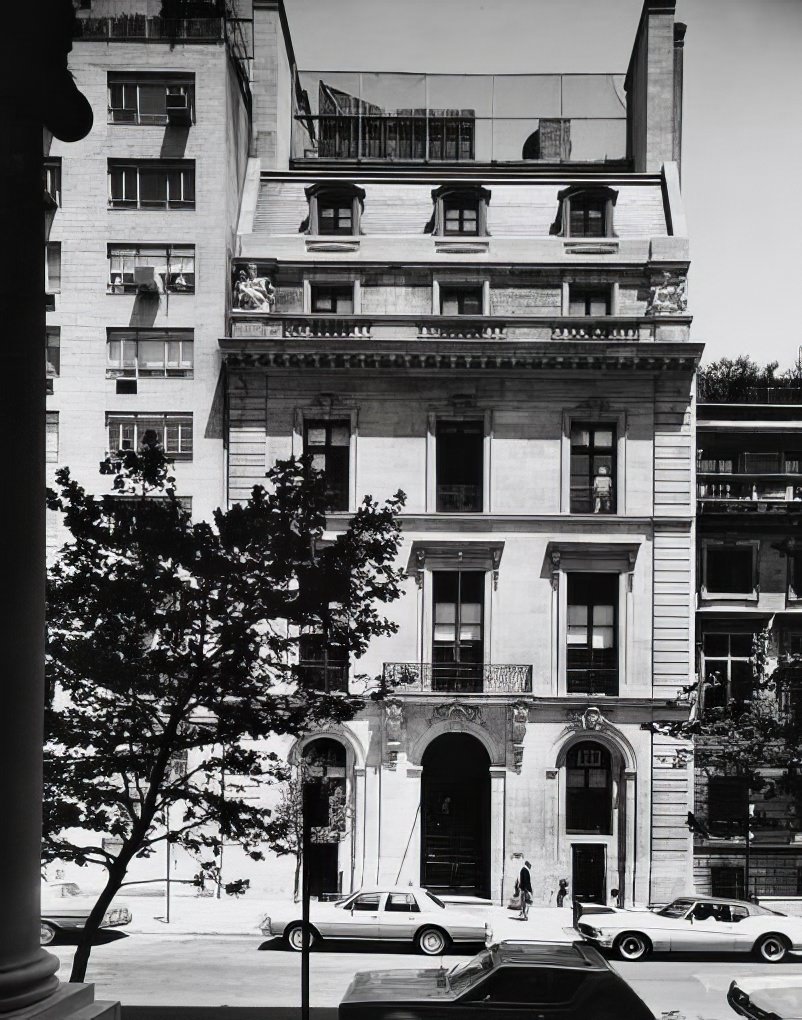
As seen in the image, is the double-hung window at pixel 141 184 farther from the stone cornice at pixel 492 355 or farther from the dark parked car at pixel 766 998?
the dark parked car at pixel 766 998

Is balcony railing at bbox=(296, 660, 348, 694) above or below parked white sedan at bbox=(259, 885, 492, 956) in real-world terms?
above

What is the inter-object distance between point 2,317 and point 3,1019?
3548 millimetres

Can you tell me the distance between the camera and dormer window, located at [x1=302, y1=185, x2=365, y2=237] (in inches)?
535

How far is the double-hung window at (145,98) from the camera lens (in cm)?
1216

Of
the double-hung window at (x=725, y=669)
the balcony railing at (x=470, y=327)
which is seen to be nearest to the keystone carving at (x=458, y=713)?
the double-hung window at (x=725, y=669)

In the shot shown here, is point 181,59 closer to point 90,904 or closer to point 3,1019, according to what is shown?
point 90,904

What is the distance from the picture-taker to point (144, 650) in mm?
9539

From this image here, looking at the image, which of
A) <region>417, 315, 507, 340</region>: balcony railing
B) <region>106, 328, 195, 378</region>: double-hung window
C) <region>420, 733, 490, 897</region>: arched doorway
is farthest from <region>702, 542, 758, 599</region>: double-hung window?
<region>106, 328, 195, 378</region>: double-hung window

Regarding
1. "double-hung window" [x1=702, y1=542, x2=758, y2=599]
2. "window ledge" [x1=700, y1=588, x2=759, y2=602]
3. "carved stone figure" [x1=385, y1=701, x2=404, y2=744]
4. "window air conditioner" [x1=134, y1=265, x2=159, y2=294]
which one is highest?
"window air conditioner" [x1=134, y1=265, x2=159, y2=294]

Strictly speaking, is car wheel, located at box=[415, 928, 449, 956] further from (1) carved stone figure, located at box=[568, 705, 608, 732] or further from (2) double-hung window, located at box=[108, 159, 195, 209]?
(2) double-hung window, located at box=[108, 159, 195, 209]

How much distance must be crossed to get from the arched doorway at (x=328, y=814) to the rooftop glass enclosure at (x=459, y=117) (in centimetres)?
735

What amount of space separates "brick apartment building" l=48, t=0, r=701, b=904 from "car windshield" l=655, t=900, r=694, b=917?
0.70 m

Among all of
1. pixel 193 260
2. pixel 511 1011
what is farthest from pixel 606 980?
pixel 193 260

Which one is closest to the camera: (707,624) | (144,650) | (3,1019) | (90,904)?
(3,1019)
